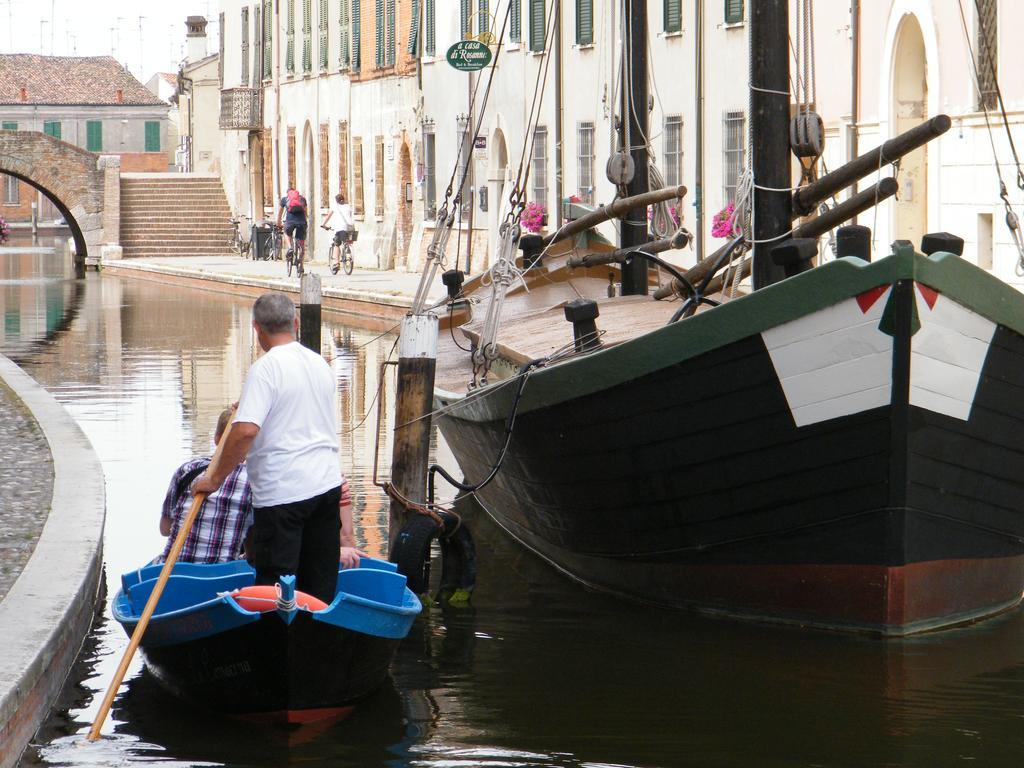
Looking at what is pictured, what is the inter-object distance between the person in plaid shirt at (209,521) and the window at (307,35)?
41.4 m

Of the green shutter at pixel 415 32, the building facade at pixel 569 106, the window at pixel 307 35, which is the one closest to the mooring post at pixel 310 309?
the building facade at pixel 569 106

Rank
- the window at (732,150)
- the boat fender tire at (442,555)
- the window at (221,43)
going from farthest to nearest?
the window at (221,43) < the window at (732,150) < the boat fender tire at (442,555)

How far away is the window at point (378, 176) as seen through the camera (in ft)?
137

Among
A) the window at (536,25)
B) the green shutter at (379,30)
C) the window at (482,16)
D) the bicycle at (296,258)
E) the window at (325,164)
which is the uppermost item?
the green shutter at (379,30)

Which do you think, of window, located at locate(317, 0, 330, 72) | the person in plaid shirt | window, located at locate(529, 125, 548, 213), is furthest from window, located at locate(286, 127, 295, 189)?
the person in plaid shirt

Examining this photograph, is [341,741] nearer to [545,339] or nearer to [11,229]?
[545,339]

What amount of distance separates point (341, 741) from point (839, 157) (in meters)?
17.6

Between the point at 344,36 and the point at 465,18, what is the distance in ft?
31.4

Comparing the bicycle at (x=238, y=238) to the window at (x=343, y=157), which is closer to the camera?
the window at (x=343, y=157)

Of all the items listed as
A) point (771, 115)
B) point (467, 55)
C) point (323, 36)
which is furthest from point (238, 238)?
point (771, 115)

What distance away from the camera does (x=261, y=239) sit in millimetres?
45406

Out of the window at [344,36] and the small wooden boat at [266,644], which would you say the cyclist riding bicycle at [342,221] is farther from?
the small wooden boat at [266,644]

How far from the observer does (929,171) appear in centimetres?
2120

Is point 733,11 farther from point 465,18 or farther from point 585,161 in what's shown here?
point 465,18
